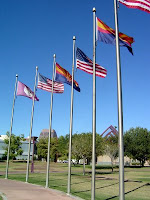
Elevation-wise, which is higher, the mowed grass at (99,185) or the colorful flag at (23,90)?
the colorful flag at (23,90)

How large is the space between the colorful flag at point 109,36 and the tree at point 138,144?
55.6 metres

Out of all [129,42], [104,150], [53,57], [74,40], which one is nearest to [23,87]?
[53,57]

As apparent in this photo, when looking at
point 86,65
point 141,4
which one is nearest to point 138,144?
point 86,65

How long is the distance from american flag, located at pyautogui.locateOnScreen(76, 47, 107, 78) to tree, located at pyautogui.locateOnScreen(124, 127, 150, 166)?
52937 mm

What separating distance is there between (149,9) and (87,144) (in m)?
26.9

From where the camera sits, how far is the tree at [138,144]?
211 ft

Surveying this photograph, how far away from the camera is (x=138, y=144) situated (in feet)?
214

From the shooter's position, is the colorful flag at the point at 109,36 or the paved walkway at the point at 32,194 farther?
the paved walkway at the point at 32,194

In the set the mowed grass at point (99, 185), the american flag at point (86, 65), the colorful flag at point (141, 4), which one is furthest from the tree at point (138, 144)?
the colorful flag at point (141, 4)

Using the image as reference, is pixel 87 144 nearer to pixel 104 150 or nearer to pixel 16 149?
pixel 104 150

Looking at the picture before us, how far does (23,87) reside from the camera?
2167cm

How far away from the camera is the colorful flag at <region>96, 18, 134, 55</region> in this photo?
1175cm

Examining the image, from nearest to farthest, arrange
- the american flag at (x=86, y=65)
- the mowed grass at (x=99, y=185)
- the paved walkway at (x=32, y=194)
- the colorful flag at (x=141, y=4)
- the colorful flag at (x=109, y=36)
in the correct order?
the colorful flag at (x=141, y=4)
the colorful flag at (x=109, y=36)
the paved walkway at (x=32, y=194)
the american flag at (x=86, y=65)
the mowed grass at (x=99, y=185)

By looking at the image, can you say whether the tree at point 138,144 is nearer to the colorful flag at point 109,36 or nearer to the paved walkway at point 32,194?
the paved walkway at point 32,194
